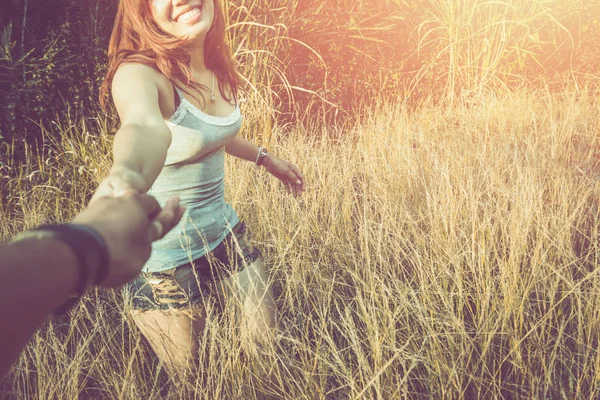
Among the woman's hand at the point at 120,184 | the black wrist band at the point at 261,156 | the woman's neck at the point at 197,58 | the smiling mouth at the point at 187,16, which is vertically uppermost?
the smiling mouth at the point at 187,16

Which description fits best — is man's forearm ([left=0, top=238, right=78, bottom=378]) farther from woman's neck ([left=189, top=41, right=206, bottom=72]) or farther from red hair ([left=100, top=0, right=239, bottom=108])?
woman's neck ([left=189, top=41, right=206, bottom=72])

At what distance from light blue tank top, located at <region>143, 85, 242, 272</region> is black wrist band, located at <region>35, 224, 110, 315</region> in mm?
807

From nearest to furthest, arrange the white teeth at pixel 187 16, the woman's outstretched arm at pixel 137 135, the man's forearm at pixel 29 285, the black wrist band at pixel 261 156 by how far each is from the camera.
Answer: the man's forearm at pixel 29 285, the woman's outstretched arm at pixel 137 135, the white teeth at pixel 187 16, the black wrist band at pixel 261 156

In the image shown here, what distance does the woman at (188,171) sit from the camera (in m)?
1.26

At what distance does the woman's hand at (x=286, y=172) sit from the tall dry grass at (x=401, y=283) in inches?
7.2

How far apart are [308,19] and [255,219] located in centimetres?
251

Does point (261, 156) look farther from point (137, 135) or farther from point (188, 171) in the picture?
point (137, 135)

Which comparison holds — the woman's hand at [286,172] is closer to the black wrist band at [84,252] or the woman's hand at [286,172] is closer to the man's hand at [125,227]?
the man's hand at [125,227]

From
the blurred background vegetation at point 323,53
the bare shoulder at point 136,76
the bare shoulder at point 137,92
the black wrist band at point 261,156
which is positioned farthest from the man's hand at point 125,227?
the blurred background vegetation at point 323,53

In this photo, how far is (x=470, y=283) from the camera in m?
1.50

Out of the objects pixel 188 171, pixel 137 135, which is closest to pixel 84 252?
pixel 137 135

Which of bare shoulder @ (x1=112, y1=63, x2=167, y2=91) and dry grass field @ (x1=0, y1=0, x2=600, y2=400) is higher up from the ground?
bare shoulder @ (x1=112, y1=63, x2=167, y2=91)

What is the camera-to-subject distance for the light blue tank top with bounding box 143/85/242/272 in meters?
1.28

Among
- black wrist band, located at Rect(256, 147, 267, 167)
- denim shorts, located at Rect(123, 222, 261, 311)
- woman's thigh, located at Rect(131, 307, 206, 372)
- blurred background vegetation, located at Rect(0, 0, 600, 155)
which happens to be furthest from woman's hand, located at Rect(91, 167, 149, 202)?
blurred background vegetation, located at Rect(0, 0, 600, 155)
